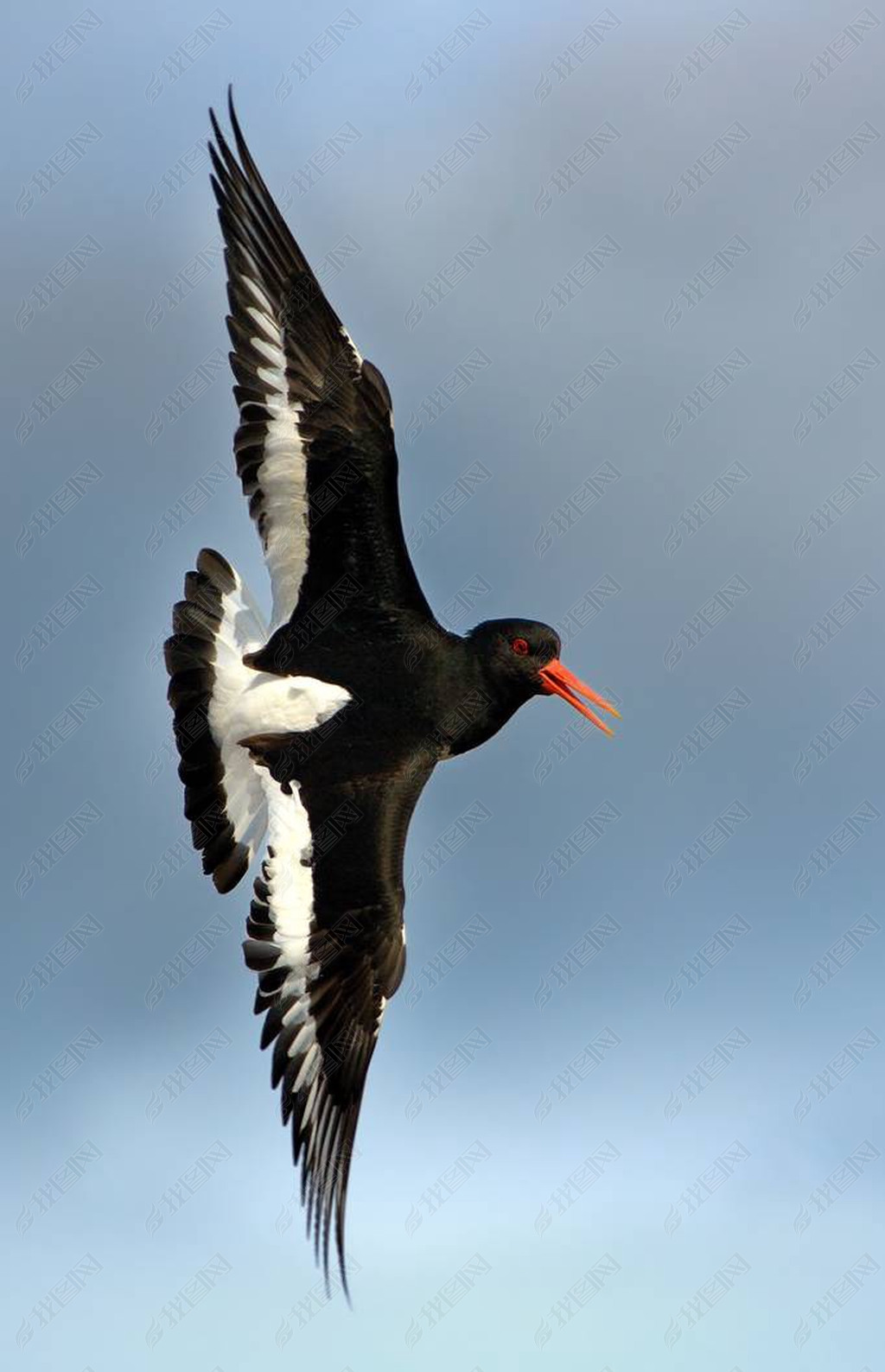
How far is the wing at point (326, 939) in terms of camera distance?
13672 millimetres

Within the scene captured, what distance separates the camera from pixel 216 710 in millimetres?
13711

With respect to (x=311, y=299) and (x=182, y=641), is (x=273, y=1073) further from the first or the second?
(x=311, y=299)

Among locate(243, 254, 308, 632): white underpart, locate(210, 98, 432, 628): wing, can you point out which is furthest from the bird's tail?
locate(210, 98, 432, 628): wing

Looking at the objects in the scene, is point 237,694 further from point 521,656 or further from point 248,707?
point 521,656

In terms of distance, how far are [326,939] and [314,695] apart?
1.70m

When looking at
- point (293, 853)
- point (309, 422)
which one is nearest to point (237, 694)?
point (293, 853)

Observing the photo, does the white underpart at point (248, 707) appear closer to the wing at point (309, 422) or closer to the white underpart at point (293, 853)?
the white underpart at point (293, 853)

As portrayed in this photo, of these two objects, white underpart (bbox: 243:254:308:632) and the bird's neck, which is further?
the bird's neck

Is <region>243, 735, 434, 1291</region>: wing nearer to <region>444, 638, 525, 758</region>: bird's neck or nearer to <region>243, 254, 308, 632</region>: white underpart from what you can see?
<region>444, 638, 525, 758</region>: bird's neck

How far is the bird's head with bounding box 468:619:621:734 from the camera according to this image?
14.0m

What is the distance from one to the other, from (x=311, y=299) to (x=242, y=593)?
2043 millimetres

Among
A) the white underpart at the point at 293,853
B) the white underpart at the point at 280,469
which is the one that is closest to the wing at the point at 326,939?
the white underpart at the point at 293,853

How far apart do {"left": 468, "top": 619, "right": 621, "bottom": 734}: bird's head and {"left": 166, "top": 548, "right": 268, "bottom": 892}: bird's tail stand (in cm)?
158

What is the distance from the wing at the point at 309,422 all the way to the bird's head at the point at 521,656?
31.4 inches
